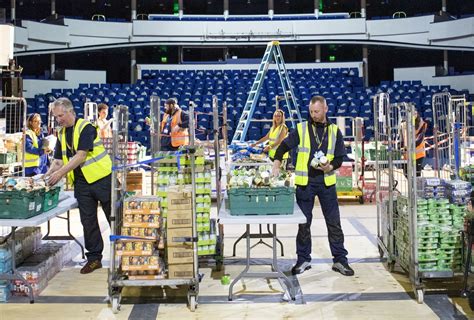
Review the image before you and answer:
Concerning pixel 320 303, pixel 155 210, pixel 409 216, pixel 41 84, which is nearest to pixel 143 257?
pixel 155 210

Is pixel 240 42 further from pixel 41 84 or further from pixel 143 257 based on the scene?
pixel 143 257

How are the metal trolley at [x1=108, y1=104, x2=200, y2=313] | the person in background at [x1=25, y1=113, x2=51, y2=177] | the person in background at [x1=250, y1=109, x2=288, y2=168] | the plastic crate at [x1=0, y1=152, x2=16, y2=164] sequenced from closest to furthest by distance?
the metal trolley at [x1=108, y1=104, x2=200, y2=313] < the person in background at [x1=250, y1=109, x2=288, y2=168] < the plastic crate at [x1=0, y1=152, x2=16, y2=164] < the person in background at [x1=25, y1=113, x2=51, y2=177]

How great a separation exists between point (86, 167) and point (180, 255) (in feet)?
4.30

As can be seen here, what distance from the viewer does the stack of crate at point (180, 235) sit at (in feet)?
13.9

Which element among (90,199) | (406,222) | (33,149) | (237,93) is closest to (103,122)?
(33,149)

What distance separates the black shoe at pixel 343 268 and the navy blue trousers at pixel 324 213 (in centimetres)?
3

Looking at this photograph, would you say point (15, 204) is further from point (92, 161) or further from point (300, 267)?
point (300, 267)

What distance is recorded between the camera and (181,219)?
4258mm

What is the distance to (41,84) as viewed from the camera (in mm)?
22578

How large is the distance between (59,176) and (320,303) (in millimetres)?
2344

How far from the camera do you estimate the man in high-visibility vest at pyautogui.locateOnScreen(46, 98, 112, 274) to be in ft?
15.8

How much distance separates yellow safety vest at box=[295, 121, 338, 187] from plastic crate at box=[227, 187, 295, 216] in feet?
2.31

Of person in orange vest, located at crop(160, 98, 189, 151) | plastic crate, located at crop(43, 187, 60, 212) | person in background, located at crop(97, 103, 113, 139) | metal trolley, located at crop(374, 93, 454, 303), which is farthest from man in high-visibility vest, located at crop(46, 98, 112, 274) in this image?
person in background, located at crop(97, 103, 113, 139)

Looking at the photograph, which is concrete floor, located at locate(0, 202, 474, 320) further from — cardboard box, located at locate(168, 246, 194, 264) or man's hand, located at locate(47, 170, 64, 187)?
man's hand, located at locate(47, 170, 64, 187)
